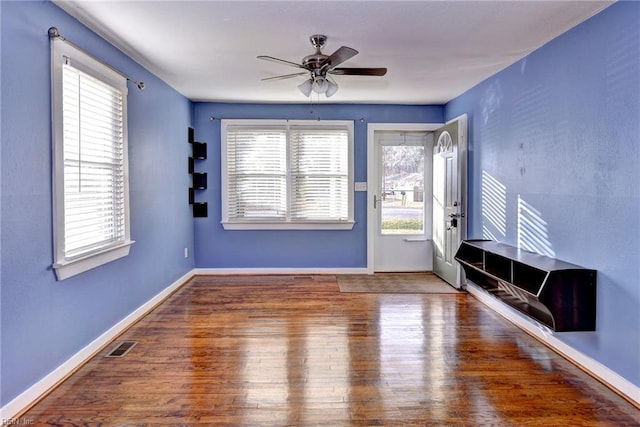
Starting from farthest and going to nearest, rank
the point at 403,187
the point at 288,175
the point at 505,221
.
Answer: the point at 403,187 < the point at 288,175 < the point at 505,221

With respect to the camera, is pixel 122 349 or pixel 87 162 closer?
pixel 87 162

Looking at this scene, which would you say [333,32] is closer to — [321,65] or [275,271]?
[321,65]

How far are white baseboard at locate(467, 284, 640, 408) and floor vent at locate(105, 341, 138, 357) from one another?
3.29 m

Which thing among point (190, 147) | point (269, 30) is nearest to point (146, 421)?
point (269, 30)

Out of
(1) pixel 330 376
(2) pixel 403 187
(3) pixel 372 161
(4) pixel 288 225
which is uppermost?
(3) pixel 372 161

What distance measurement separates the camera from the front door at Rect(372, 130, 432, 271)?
19.5ft

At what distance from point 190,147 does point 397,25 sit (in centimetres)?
348

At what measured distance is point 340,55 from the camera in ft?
9.44

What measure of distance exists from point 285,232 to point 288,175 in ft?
2.65

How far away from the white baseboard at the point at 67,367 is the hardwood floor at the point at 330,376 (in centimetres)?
6

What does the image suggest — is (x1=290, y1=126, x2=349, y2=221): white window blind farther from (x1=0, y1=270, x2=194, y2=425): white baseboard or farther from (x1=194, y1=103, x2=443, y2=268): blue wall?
(x1=0, y1=270, x2=194, y2=425): white baseboard

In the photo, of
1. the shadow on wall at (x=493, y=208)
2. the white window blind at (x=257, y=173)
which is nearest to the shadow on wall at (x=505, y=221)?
the shadow on wall at (x=493, y=208)

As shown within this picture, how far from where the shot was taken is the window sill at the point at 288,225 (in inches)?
225

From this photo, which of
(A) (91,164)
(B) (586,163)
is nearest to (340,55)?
(B) (586,163)
